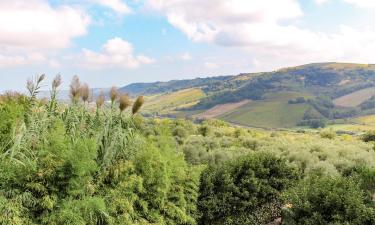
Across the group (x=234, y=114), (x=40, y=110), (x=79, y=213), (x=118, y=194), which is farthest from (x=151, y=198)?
(x=234, y=114)

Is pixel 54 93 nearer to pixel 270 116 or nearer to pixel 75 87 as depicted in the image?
pixel 75 87

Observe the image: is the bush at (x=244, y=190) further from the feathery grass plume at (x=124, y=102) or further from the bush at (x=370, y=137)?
the bush at (x=370, y=137)

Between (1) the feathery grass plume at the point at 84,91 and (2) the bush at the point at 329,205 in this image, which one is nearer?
(1) the feathery grass plume at the point at 84,91

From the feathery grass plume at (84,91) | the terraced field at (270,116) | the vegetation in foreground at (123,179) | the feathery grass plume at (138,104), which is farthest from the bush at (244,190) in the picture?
the terraced field at (270,116)

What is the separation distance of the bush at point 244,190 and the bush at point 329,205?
2.11 meters

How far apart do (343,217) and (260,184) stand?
→ 3.57 metres

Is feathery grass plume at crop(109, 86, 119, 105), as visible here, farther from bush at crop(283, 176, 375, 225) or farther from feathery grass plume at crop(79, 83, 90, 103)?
bush at crop(283, 176, 375, 225)

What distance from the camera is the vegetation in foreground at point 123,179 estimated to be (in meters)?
8.83

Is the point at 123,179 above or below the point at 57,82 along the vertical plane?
below

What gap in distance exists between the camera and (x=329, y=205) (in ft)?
37.8

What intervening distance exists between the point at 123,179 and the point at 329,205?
5.30 meters

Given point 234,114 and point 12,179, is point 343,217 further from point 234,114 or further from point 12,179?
point 234,114

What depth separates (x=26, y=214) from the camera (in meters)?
8.68

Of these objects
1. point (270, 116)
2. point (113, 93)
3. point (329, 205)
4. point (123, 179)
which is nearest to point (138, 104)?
point (113, 93)
